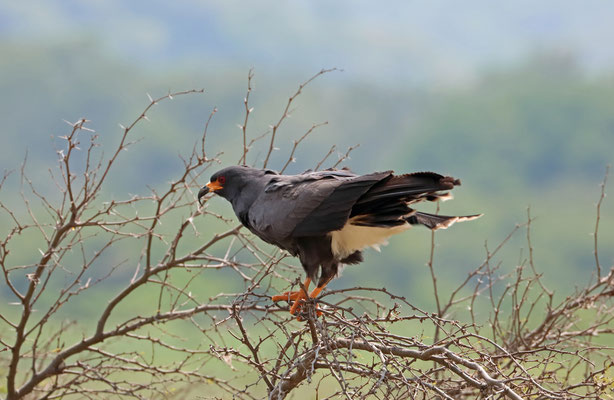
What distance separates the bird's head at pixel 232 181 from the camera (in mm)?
5156

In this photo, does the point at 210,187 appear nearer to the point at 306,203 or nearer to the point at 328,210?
the point at 306,203

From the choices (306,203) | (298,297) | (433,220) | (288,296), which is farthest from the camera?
(288,296)

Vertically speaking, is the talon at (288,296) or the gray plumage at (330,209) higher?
the gray plumage at (330,209)

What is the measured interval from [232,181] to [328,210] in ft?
3.66

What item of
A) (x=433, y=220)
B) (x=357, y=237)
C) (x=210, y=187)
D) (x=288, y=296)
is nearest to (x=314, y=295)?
(x=288, y=296)

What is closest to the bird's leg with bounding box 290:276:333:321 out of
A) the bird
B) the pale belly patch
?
the bird

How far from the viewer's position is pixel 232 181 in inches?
206

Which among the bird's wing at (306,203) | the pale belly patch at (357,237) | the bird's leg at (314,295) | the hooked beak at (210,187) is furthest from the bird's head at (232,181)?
the bird's leg at (314,295)

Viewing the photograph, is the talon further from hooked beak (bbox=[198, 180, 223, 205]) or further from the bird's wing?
hooked beak (bbox=[198, 180, 223, 205])

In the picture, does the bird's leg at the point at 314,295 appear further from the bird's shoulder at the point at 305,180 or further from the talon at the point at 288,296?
the bird's shoulder at the point at 305,180

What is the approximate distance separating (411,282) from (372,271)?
8.18 feet

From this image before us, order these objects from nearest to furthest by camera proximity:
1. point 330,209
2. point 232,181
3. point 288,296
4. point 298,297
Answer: point 330,209, point 298,297, point 288,296, point 232,181

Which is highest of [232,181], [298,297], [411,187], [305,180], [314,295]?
[232,181]

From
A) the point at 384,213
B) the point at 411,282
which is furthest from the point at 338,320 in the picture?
the point at 411,282
